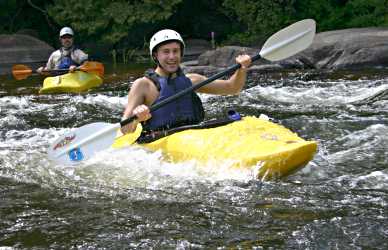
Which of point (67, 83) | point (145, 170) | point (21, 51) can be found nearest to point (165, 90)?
point (145, 170)

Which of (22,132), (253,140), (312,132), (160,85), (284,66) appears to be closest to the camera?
(253,140)

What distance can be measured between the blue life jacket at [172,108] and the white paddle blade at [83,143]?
288mm

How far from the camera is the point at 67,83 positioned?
9.61 metres

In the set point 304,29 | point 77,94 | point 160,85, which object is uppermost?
point 304,29

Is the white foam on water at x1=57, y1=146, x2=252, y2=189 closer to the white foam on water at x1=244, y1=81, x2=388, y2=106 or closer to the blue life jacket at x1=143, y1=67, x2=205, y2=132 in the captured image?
the blue life jacket at x1=143, y1=67, x2=205, y2=132

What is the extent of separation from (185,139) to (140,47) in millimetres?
14139

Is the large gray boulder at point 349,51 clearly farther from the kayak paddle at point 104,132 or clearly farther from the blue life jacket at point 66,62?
the kayak paddle at point 104,132

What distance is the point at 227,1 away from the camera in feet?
56.5

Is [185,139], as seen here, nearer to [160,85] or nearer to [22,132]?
[160,85]

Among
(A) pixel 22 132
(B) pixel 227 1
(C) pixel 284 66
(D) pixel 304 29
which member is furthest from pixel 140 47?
(D) pixel 304 29

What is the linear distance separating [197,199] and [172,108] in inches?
44.8

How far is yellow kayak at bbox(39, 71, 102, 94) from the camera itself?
9.58 metres

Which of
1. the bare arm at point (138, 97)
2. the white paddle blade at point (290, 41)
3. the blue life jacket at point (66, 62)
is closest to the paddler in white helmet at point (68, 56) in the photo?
the blue life jacket at point (66, 62)

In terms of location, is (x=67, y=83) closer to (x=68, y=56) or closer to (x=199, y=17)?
(x=68, y=56)
